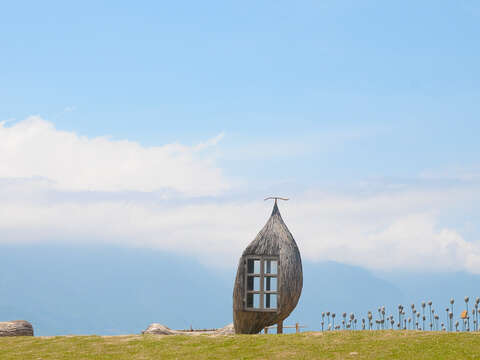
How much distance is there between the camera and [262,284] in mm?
32219

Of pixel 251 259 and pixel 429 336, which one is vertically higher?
pixel 251 259

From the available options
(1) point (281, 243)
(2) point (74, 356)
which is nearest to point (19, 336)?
(2) point (74, 356)

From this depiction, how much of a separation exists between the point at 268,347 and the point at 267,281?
6869 millimetres

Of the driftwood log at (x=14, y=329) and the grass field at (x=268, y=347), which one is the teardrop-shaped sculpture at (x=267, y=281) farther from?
the driftwood log at (x=14, y=329)

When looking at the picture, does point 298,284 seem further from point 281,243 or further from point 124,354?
point 124,354

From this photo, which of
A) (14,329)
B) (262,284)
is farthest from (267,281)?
(14,329)

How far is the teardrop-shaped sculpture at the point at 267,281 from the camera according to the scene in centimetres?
3203

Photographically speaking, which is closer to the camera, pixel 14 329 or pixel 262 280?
pixel 262 280

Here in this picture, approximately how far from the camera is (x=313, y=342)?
85.5ft

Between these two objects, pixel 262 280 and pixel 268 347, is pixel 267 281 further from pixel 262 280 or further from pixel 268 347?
pixel 268 347

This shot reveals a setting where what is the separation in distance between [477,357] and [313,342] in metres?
5.96

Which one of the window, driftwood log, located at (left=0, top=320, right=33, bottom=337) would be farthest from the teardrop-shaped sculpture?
driftwood log, located at (left=0, top=320, right=33, bottom=337)

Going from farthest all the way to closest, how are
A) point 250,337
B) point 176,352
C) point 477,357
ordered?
point 250,337
point 176,352
point 477,357

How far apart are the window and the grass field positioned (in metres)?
4.11
